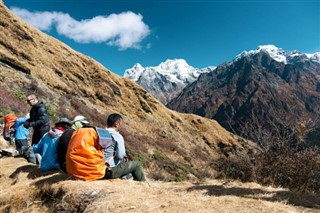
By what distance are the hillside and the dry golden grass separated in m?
5.97

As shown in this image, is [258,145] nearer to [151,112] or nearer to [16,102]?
[16,102]

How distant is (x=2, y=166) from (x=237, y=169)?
7436mm

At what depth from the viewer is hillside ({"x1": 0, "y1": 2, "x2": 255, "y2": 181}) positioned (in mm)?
27078

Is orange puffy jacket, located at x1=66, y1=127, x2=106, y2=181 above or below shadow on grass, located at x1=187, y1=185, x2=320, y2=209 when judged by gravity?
above

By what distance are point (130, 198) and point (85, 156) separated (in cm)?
159

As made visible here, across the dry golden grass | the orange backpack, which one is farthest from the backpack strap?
the orange backpack

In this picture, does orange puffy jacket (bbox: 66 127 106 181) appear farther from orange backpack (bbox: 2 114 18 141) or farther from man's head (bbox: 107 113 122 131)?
orange backpack (bbox: 2 114 18 141)

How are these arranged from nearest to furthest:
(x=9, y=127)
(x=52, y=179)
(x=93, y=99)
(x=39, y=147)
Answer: (x=52, y=179) → (x=39, y=147) → (x=9, y=127) → (x=93, y=99)

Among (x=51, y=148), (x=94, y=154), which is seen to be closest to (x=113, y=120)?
(x=94, y=154)

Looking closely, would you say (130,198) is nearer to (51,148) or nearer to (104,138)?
(104,138)

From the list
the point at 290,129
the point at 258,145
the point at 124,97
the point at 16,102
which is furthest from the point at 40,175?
the point at 124,97

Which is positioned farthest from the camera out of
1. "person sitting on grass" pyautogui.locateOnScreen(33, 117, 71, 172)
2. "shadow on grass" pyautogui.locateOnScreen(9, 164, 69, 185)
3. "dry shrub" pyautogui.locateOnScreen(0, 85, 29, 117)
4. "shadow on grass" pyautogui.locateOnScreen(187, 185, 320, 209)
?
"dry shrub" pyautogui.locateOnScreen(0, 85, 29, 117)

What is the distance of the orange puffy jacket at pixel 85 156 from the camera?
292 inches

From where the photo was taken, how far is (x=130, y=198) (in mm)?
6387
